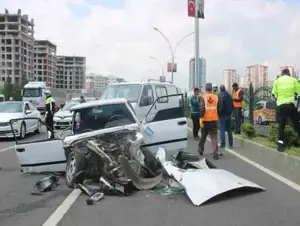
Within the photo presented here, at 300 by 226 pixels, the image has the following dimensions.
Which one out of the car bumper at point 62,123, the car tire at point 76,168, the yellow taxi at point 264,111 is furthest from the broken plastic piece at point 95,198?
the car bumper at point 62,123

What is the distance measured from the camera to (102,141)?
346 inches

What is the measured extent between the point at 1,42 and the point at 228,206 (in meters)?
146

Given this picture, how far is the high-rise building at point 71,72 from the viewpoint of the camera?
148m

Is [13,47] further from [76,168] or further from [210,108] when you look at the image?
[76,168]

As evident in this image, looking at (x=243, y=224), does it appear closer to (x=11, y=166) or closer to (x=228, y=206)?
(x=228, y=206)

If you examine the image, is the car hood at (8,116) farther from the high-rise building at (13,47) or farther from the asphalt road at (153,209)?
the high-rise building at (13,47)

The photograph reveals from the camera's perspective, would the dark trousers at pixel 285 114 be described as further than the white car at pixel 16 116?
No

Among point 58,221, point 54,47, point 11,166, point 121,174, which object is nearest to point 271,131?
point 121,174

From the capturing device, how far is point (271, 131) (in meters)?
12.6

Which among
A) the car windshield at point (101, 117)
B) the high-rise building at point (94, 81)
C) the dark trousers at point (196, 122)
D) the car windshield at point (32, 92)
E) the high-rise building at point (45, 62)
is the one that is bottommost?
the dark trousers at point (196, 122)

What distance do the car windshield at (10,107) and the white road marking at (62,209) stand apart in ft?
40.8

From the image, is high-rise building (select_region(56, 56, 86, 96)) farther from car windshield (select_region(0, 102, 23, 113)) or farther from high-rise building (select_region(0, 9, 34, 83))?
car windshield (select_region(0, 102, 23, 113))

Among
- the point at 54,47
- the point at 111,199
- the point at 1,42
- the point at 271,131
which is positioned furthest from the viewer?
the point at 54,47

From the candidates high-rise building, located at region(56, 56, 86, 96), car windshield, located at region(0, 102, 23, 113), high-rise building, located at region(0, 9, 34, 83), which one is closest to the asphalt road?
car windshield, located at region(0, 102, 23, 113)
